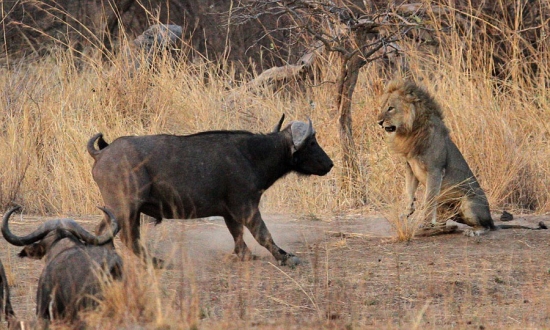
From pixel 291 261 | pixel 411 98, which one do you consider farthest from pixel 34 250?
pixel 411 98

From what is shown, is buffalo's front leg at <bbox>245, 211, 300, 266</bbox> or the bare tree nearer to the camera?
buffalo's front leg at <bbox>245, 211, 300, 266</bbox>

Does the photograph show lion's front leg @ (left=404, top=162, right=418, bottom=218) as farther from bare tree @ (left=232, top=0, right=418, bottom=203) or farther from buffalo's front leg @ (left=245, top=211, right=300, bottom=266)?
bare tree @ (left=232, top=0, right=418, bottom=203)

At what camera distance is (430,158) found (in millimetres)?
8680

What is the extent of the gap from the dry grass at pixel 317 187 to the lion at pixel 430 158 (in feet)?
0.72

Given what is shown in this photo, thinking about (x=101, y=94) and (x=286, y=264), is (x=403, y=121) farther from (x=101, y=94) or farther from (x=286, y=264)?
(x=101, y=94)

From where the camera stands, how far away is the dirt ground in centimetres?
598

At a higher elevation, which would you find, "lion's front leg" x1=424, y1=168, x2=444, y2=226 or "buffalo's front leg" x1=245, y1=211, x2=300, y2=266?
"lion's front leg" x1=424, y1=168, x2=444, y2=226

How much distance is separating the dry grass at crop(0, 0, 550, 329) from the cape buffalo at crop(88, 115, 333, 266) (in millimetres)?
424

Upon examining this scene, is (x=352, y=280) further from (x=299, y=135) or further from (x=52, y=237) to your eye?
(x=52, y=237)

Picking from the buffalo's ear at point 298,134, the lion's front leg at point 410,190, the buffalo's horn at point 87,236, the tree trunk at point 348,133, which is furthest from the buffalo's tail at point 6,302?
the tree trunk at point 348,133

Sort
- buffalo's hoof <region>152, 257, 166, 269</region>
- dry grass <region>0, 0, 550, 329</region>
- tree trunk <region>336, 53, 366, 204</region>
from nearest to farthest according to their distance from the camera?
dry grass <region>0, 0, 550, 329</region>
buffalo's hoof <region>152, 257, 166, 269</region>
tree trunk <region>336, 53, 366, 204</region>

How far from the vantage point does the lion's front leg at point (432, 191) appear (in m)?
8.55

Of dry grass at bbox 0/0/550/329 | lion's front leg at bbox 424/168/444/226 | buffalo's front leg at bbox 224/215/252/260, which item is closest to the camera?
dry grass at bbox 0/0/550/329

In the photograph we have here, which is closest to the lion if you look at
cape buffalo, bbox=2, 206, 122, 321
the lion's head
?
the lion's head
